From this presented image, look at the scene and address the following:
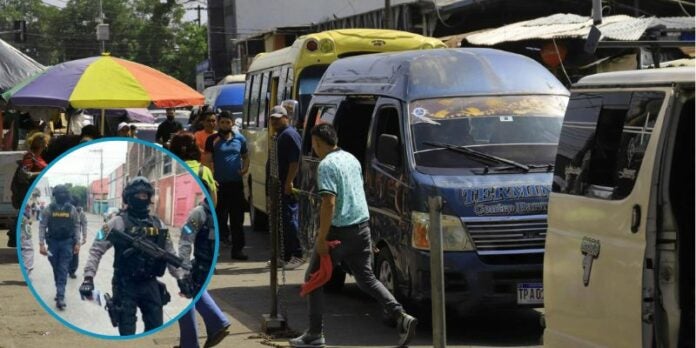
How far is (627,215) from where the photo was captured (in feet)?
20.9

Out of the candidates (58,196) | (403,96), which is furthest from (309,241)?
(58,196)

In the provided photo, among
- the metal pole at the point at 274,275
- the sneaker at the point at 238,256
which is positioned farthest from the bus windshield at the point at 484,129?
the sneaker at the point at 238,256

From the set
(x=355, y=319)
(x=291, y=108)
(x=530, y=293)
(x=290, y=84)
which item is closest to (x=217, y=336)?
(x=530, y=293)

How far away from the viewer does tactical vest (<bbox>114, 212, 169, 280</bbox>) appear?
23.1 feet

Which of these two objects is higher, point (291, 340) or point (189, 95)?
point (189, 95)

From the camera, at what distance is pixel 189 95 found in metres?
14.4

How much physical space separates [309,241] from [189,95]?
9.62ft

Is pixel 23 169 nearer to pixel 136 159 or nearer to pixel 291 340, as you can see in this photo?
pixel 291 340

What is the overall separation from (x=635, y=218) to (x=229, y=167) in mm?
9428

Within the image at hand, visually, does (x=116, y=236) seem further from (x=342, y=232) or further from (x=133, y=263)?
(x=342, y=232)

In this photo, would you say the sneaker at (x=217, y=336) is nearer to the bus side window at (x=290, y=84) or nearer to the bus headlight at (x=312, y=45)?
the bus side window at (x=290, y=84)

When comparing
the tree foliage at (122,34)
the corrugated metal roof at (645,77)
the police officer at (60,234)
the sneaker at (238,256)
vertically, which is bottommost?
the sneaker at (238,256)

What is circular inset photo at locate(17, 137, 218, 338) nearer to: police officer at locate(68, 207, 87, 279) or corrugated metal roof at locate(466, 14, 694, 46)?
police officer at locate(68, 207, 87, 279)

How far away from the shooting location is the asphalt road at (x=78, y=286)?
7.09 m
